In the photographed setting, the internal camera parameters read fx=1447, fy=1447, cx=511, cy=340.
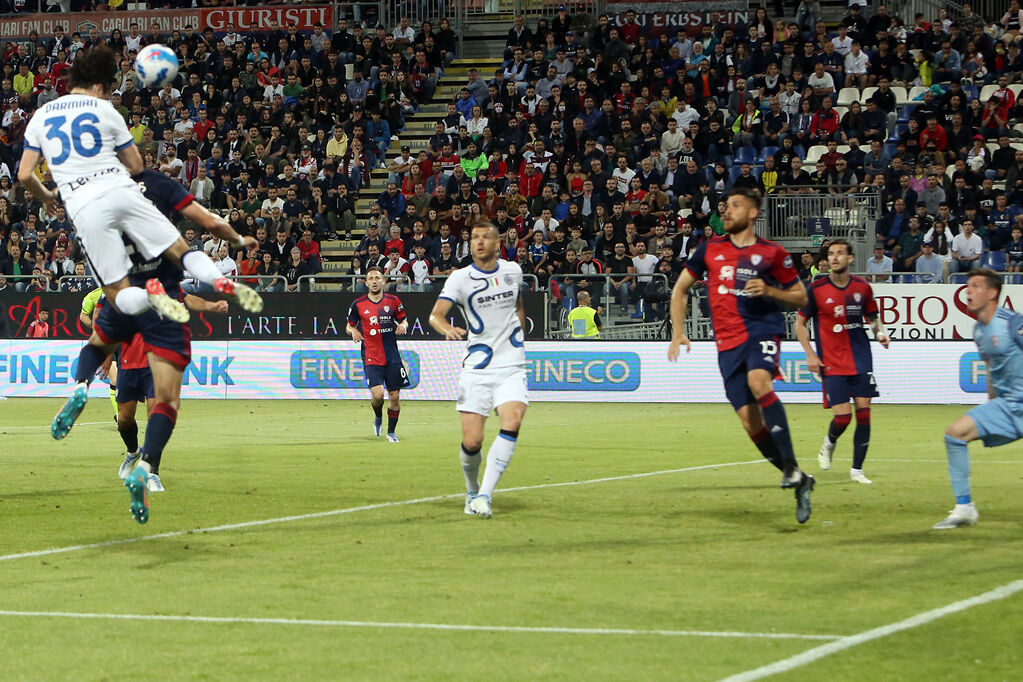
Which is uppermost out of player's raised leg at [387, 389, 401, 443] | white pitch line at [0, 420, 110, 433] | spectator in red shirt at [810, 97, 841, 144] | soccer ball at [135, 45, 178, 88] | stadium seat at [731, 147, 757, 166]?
spectator in red shirt at [810, 97, 841, 144]

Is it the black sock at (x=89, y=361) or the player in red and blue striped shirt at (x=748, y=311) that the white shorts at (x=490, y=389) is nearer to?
the player in red and blue striped shirt at (x=748, y=311)

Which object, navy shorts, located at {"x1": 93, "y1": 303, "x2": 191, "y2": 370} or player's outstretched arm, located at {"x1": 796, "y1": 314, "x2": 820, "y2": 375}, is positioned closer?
navy shorts, located at {"x1": 93, "y1": 303, "x2": 191, "y2": 370}

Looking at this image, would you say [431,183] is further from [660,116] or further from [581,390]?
[581,390]

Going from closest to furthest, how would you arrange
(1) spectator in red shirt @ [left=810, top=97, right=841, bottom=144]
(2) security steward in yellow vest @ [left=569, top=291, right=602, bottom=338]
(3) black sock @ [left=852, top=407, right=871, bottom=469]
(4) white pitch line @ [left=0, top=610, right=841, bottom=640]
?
(4) white pitch line @ [left=0, top=610, right=841, bottom=640] → (3) black sock @ [left=852, top=407, right=871, bottom=469] → (2) security steward in yellow vest @ [left=569, top=291, right=602, bottom=338] → (1) spectator in red shirt @ [left=810, top=97, right=841, bottom=144]

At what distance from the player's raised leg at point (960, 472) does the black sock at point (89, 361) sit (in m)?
5.96

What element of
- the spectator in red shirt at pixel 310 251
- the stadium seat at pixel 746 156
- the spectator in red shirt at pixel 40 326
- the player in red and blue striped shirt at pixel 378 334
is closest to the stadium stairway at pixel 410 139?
the spectator in red shirt at pixel 310 251

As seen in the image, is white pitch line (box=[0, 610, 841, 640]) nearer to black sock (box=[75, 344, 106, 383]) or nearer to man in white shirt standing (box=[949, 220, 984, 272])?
black sock (box=[75, 344, 106, 383])

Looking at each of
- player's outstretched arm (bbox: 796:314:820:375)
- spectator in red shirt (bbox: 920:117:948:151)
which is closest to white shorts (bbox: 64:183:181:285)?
player's outstretched arm (bbox: 796:314:820:375)

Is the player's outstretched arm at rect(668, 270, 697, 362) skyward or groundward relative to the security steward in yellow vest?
skyward

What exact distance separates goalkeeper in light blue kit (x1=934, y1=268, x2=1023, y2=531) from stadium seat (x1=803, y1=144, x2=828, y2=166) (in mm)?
20955

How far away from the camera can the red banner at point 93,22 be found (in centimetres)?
4122

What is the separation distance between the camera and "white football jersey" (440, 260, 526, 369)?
1087cm

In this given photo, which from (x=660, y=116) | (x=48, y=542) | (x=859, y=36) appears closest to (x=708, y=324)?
(x=660, y=116)

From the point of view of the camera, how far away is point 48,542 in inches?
372
